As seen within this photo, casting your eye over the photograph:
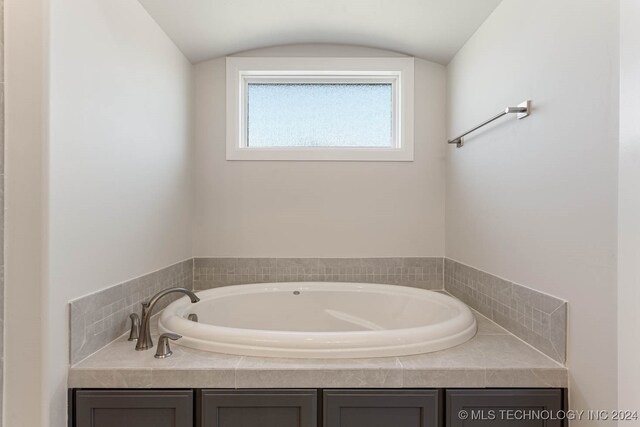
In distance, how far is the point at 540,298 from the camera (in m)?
1.27

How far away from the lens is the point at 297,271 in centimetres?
228

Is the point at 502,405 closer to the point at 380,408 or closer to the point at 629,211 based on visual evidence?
the point at 380,408

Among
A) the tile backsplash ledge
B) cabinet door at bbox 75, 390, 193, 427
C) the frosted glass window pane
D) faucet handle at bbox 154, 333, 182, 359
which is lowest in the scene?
cabinet door at bbox 75, 390, 193, 427

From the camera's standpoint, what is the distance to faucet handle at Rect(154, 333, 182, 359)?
4.03 ft

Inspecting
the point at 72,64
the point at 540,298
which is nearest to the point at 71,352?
the point at 72,64

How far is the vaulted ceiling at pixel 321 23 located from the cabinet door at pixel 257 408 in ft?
5.70

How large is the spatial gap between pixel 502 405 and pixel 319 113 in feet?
6.32

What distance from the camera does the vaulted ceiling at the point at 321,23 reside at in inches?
67.9

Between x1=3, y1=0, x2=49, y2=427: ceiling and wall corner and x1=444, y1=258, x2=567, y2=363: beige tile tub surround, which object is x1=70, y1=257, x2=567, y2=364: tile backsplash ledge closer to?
x1=444, y1=258, x2=567, y2=363: beige tile tub surround

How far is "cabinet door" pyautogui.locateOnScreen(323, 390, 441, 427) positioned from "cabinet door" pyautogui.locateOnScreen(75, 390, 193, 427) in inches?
18.7

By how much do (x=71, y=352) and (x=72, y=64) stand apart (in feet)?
3.20

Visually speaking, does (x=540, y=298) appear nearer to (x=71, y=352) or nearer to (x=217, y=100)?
(x=71, y=352)

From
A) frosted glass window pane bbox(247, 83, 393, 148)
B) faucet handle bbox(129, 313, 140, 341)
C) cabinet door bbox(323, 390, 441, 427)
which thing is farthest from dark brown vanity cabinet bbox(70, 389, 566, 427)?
frosted glass window pane bbox(247, 83, 393, 148)

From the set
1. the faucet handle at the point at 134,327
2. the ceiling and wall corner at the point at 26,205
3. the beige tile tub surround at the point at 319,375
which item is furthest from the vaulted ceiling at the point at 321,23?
the beige tile tub surround at the point at 319,375
